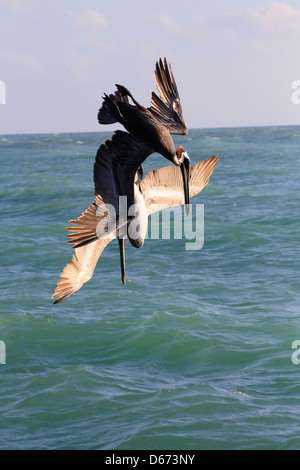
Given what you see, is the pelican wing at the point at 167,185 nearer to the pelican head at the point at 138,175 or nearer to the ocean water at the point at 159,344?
the pelican head at the point at 138,175

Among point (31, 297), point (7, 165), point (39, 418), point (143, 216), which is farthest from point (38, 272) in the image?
point (7, 165)

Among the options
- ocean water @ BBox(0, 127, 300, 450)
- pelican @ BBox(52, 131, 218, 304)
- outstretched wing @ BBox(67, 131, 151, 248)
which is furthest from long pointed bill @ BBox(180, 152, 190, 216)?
ocean water @ BBox(0, 127, 300, 450)

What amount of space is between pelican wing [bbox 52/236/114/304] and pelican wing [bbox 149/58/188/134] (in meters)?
1.53

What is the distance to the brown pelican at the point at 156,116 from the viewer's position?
26.0 ft

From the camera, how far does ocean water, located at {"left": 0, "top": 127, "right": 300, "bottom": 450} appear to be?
15.8m

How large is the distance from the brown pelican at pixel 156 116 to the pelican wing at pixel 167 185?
0.96 metres

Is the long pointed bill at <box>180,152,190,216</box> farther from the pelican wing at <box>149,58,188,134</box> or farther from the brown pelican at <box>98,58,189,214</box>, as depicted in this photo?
the pelican wing at <box>149,58,188,134</box>

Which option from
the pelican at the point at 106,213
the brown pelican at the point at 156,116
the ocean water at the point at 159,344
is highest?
the brown pelican at the point at 156,116

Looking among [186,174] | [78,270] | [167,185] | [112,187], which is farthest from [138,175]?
[78,270]

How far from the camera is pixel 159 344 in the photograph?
21.0 m

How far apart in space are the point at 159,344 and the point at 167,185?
1138 cm

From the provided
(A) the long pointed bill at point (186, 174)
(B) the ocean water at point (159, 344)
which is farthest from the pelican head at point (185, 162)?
(B) the ocean water at point (159, 344)
